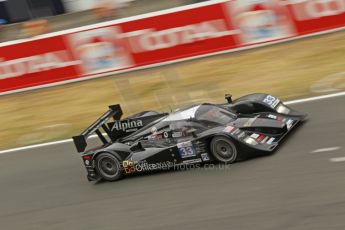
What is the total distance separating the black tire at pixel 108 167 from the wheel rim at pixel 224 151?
1.90m

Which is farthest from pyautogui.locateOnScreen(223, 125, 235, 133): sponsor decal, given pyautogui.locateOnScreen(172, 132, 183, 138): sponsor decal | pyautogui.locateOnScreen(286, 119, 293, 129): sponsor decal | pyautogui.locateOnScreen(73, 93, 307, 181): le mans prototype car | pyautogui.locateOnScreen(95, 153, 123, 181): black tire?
pyautogui.locateOnScreen(95, 153, 123, 181): black tire

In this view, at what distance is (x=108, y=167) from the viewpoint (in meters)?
10.9

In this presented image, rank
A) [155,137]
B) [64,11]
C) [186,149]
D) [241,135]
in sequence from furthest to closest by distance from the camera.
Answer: [64,11] < [155,137] < [186,149] < [241,135]

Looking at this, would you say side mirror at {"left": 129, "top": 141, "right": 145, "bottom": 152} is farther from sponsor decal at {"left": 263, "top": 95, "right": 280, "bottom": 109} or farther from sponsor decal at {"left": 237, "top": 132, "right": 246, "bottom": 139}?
sponsor decal at {"left": 263, "top": 95, "right": 280, "bottom": 109}

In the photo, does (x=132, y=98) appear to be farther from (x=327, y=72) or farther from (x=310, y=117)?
(x=310, y=117)

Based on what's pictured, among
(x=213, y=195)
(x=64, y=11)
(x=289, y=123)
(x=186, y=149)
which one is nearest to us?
(x=213, y=195)

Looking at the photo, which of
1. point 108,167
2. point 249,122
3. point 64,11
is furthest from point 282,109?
point 64,11

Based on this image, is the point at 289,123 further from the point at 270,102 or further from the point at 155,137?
the point at 155,137

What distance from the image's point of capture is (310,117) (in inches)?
451

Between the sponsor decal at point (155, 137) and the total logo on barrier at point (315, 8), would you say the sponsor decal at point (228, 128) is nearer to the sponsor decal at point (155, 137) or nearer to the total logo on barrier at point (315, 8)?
the sponsor decal at point (155, 137)

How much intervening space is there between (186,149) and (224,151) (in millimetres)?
646

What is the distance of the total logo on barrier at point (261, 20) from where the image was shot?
1596cm

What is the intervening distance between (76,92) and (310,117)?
27.2 feet

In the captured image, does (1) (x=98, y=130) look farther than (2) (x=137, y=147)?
Yes
